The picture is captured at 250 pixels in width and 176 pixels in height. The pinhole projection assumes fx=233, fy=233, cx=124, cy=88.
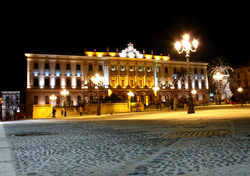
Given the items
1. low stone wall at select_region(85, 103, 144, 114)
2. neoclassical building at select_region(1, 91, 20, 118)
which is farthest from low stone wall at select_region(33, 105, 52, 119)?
neoclassical building at select_region(1, 91, 20, 118)

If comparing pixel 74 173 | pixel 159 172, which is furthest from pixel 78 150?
pixel 159 172

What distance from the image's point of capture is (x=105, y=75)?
59.0 m

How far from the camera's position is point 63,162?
151 inches

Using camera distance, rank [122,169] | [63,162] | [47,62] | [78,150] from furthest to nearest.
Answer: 1. [47,62]
2. [78,150]
3. [63,162]
4. [122,169]

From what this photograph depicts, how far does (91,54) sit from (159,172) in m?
56.6

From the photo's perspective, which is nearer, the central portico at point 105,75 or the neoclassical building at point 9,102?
the central portico at point 105,75

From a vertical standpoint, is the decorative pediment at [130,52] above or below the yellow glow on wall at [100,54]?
above

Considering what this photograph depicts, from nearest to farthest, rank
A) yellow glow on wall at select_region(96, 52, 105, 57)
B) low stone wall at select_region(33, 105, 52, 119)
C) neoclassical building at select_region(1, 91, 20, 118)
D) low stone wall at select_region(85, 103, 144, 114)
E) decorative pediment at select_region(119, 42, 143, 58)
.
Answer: low stone wall at select_region(33, 105, 52, 119)
low stone wall at select_region(85, 103, 144, 114)
yellow glow on wall at select_region(96, 52, 105, 57)
decorative pediment at select_region(119, 42, 143, 58)
neoclassical building at select_region(1, 91, 20, 118)

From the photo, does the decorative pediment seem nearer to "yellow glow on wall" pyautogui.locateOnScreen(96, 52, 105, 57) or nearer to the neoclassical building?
"yellow glow on wall" pyautogui.locateOnScreen(96, 52, 105, 57)

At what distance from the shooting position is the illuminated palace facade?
53.1m

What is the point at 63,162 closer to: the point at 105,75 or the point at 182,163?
the point at 182,163

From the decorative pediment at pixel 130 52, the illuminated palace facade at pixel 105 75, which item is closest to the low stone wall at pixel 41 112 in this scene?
the illuminated palace facade at pixel 105 75

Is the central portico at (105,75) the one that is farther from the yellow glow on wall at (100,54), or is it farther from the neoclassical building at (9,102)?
the neoclassical building at (9,102)

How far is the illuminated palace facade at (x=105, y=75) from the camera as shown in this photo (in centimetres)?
5312
